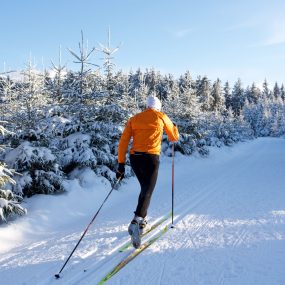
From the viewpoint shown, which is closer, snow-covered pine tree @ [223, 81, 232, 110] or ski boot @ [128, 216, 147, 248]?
ski boot @ [128, 216, 147, 248]

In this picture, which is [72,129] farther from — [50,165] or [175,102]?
[175,102]

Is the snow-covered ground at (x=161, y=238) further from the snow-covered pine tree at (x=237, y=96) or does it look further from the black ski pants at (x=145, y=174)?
the snow-covered pine tree at (x=237, y=96)

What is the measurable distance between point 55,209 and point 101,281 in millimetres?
5187

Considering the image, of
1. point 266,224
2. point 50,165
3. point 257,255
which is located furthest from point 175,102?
point 257,255

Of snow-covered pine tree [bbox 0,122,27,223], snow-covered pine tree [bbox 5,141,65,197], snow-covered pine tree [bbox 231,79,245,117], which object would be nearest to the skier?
snow-covered pine tree [bbox 0,122,27,223]

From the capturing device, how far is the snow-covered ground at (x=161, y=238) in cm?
502

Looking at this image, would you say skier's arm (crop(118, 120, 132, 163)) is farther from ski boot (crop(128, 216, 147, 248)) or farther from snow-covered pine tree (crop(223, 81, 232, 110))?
snow-covered pine tree (crop(223, 81, 232, 110))

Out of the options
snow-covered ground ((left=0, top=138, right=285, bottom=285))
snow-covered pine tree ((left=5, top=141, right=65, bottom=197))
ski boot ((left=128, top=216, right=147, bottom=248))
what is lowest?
snow-covered ground ((left=0, top=138, right=285, bottom=285))

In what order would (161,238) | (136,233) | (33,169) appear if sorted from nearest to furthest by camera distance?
1. (136,233)
2. (161,238)
3. (33,169)

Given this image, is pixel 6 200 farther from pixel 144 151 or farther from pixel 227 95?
pixel 227 95

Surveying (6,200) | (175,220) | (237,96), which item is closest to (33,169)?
(6,200)

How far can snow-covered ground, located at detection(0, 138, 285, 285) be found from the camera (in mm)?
5016

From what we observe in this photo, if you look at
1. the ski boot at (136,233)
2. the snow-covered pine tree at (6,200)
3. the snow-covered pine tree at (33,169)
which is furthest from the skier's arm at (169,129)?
the snow-covered pine tree at (33,169)

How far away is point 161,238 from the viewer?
21.7 ft
